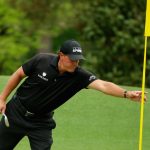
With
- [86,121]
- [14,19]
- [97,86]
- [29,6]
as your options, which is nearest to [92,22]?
[14,19]

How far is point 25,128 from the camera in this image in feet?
24.4

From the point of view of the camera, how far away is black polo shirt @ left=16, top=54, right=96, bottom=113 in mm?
7211

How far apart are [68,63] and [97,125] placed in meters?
3.95

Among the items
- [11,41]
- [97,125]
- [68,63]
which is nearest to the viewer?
[68,63]

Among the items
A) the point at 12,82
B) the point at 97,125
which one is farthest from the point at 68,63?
the point at 97,125

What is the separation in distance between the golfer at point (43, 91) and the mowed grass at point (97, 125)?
2.37 m

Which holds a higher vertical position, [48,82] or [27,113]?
[48,82]

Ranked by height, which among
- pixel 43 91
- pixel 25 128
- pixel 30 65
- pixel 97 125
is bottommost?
pixel 97 125

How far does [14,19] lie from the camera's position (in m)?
28.8

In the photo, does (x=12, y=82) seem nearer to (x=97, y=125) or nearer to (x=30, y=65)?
(x=30, y=65)

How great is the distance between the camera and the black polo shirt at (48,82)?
23.7 feet

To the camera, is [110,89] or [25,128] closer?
[110,89]

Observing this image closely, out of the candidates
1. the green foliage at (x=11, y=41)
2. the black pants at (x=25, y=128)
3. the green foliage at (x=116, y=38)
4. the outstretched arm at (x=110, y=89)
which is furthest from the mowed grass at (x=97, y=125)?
the green foliage at (x=11, y=41)

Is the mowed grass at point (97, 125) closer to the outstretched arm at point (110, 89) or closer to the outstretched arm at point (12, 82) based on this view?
the outstretched arm at point (12, 82)
